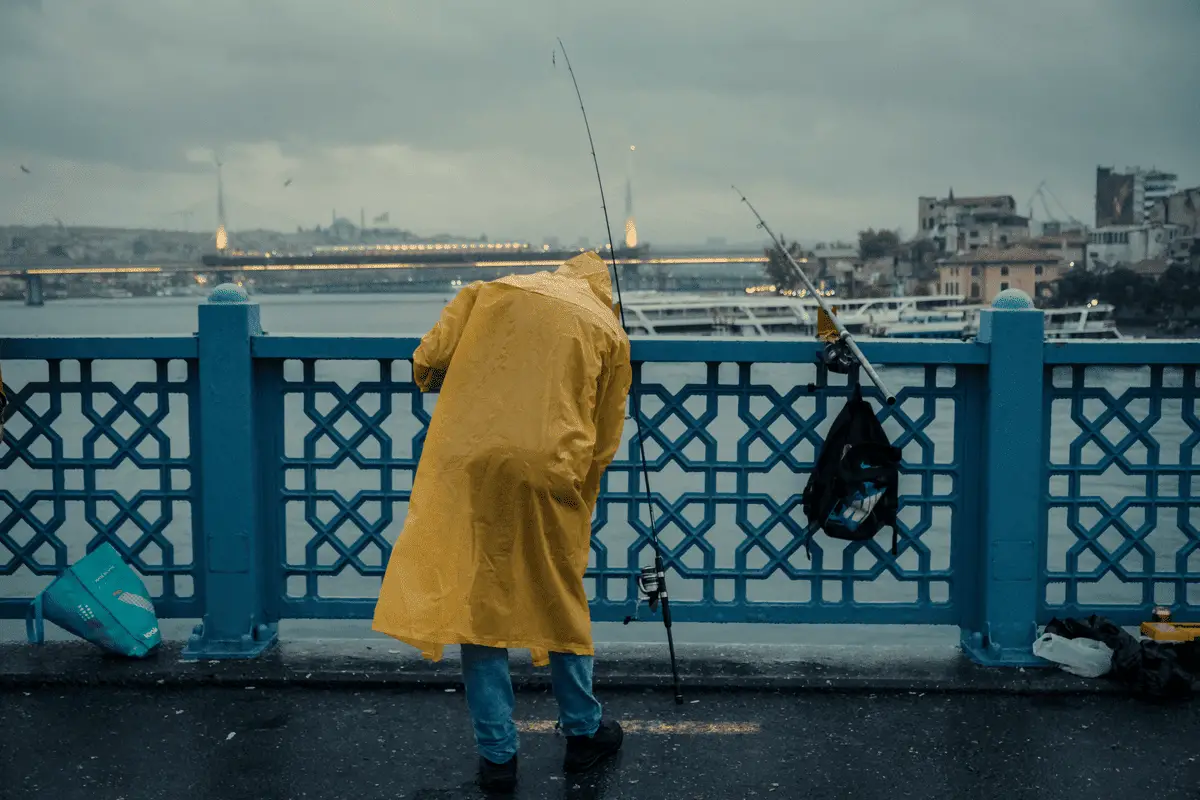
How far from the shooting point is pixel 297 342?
4.02 m

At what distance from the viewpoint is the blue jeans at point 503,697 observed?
290cm

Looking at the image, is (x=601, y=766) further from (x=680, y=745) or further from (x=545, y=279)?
(x=545, y=279)

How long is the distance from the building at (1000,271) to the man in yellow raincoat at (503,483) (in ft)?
241

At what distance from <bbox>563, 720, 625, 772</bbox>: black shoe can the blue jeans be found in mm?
36

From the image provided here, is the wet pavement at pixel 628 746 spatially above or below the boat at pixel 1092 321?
above

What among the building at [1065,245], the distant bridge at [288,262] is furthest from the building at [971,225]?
the distant bridge at [288,262]

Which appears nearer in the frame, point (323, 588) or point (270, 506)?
point (270, 506)

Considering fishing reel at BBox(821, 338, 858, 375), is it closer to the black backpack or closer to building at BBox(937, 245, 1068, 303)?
the black backpack

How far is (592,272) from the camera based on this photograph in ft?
10.1

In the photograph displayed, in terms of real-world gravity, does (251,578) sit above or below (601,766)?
above

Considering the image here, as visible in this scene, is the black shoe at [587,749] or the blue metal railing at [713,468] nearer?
the black shoe at [587,749]

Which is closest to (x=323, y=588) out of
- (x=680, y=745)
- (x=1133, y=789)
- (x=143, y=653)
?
(x=143, y=653)

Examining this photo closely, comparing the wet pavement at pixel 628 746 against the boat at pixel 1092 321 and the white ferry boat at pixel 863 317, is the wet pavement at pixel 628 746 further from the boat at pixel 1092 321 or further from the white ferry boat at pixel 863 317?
the boat at pixel 1092 321

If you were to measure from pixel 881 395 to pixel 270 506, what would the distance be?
2068mm
